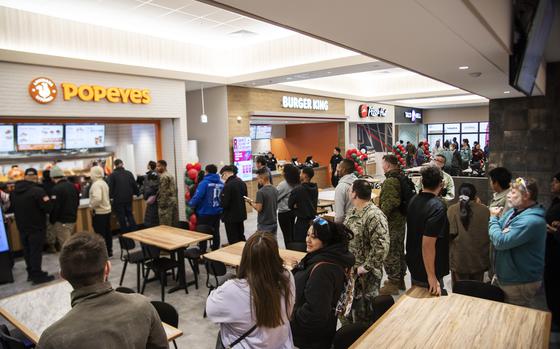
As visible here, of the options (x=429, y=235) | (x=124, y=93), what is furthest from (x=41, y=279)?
(x=429, y=235)

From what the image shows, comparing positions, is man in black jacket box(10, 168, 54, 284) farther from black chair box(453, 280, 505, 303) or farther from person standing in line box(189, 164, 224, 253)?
black chair box(453, 280, 505, 303)

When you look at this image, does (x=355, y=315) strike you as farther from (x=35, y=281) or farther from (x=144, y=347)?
(x=35, y=281)

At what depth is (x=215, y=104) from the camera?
10.3m

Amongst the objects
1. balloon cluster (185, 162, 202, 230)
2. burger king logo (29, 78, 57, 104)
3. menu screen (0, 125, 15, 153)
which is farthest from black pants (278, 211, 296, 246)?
menu screen (0, 125, 15, 153)

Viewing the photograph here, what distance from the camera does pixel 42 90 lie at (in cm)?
662

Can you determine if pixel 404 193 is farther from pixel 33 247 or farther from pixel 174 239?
pixel 33 247

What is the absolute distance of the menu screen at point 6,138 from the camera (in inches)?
281

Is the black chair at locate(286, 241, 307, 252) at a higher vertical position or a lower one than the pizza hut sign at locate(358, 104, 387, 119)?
lower

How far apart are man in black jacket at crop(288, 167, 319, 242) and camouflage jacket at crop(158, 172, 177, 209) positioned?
2749mm

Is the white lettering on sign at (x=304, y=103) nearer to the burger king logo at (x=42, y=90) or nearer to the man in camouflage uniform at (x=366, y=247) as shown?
the burger king logo at (x=42, y=90)

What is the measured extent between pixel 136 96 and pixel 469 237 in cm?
684

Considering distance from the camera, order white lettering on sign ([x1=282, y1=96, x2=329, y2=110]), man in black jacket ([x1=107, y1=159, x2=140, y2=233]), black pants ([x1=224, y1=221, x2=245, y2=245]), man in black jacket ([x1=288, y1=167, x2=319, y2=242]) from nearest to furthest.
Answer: man in black jacket ([x1=288, y1=167, x2=319, y2=242]) < black pants ([x1=224, y1=221, x2=245, y2=245]) < man in black jacket ([x1=107, y1=159, x2=140, y2=233]) < white lettering on sign ([x1=282, y1=96, x2=329, y2=110])

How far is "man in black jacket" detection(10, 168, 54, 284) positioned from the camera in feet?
18.6

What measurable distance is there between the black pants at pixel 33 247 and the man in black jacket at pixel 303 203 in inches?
154
